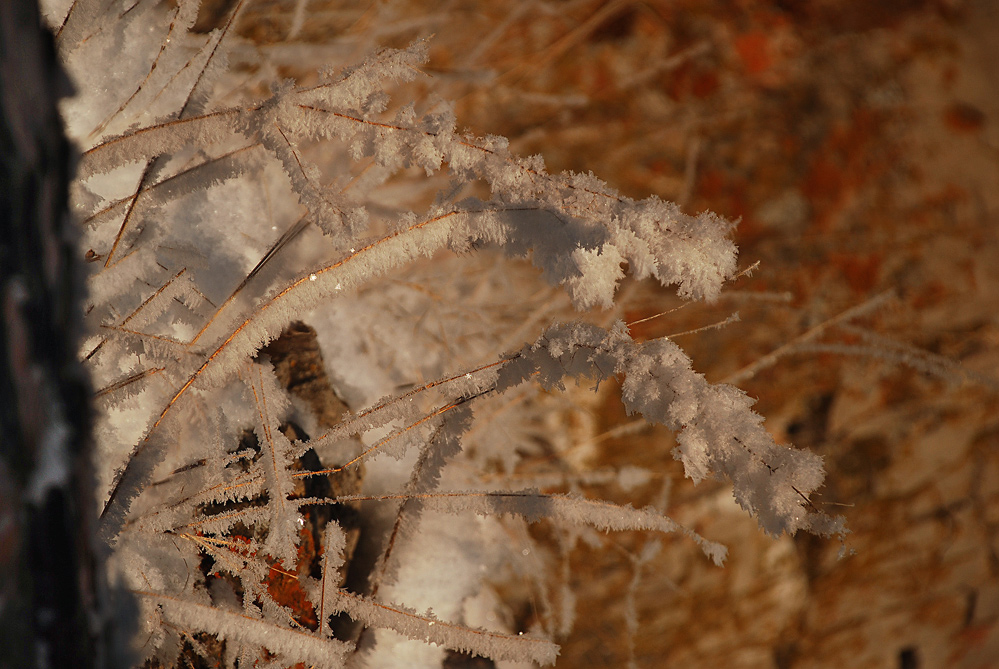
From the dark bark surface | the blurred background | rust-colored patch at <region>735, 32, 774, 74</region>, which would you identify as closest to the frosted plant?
the dark bark surface

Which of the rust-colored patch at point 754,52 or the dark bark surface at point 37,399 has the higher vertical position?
the rust-colored patch at point 754,52

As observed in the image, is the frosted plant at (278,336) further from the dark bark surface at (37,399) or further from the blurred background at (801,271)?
the blurred background at (801,271)

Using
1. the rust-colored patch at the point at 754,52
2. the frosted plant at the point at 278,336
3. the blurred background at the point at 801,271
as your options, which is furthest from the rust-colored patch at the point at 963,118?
the frosted plant at the point at 278,336

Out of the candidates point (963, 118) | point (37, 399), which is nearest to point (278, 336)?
point (37, 399)

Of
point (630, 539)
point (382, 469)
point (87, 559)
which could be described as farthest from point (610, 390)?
point (87, 559)

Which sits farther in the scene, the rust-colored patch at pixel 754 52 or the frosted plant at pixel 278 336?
the rust-colored patch at pixel 754 52

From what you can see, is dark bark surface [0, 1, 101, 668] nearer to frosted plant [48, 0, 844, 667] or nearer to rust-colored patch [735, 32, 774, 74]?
frosted plant [48, 0, 844, 667]
